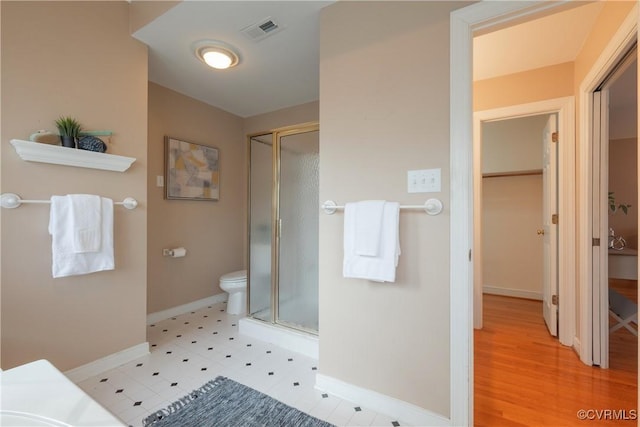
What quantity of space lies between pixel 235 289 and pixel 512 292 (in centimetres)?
354

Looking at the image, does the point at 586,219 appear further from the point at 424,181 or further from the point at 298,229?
the point at 298,229

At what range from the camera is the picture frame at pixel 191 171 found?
2.89m

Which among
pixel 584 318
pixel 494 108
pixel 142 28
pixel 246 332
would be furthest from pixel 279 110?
pixel 584 318

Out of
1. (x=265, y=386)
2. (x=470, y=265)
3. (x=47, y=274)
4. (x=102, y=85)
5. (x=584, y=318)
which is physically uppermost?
(x=102, y=85)

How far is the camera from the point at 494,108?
2611 mm

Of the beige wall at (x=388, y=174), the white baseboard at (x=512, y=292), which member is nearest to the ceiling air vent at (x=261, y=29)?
the beige wall at (x=388, y=174)

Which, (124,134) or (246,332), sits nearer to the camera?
(124,134)

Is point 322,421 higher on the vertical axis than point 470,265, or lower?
lower

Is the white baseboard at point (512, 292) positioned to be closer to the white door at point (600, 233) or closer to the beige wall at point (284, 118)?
the white door at point (600, 233)

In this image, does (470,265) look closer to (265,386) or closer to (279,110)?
(265,386)

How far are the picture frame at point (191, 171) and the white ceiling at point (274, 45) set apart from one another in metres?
0.61

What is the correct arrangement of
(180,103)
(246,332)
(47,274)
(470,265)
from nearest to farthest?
1. (470,265)
2. (47,274)
3. (246,332)
4. (180,103)

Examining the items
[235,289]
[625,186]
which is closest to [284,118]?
[235,289]

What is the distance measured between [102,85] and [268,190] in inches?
54.7
